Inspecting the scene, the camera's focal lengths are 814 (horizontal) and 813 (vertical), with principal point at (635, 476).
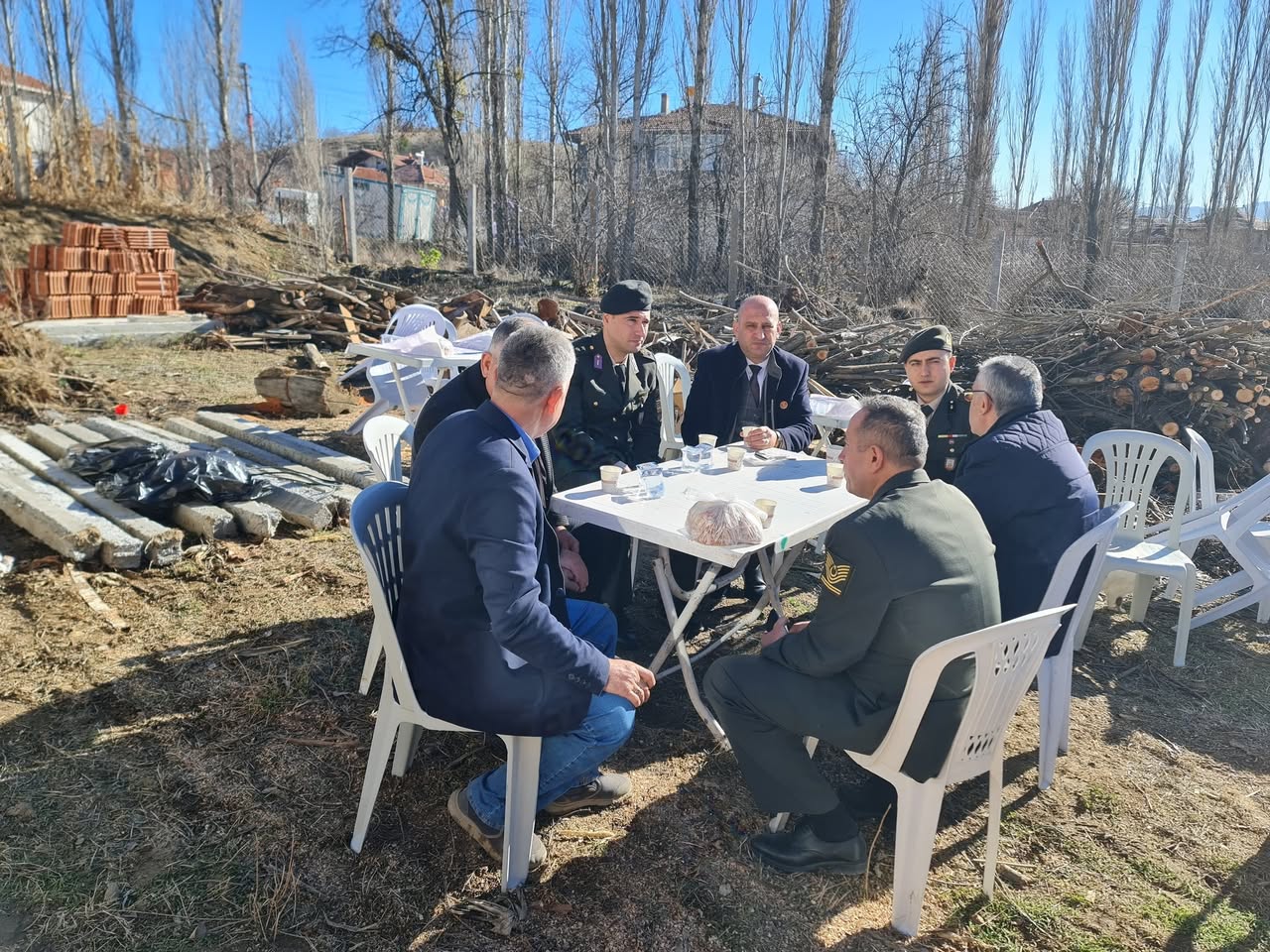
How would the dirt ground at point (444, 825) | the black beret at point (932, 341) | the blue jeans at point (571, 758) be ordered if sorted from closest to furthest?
the dirt ground at point (444, 825) → the blue jeans at point (571, 758) → the black beret at point (932, 341)

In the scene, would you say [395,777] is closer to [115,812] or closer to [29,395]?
[115,812]

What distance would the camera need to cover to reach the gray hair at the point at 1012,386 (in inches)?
120

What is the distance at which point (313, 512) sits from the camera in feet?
16.3

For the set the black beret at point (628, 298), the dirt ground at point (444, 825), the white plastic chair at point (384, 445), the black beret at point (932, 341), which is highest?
the black beret at point (628, 298)

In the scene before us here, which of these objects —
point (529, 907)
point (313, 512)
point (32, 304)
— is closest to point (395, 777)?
point (529, 907)

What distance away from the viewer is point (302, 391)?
7852 mm

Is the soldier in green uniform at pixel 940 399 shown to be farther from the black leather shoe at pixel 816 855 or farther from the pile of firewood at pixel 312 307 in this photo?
the pile of firewood at pixel 312 307

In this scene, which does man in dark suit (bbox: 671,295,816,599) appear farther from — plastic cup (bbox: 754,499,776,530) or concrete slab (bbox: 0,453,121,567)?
concrete slab (bbox: 0,453,121,567)

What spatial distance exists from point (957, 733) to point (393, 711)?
1.56m

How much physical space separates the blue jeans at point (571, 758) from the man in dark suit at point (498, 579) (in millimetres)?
61

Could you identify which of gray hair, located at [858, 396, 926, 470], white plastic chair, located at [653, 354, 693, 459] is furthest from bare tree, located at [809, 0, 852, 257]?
gray hair, located at [858, 396, 926, 470]

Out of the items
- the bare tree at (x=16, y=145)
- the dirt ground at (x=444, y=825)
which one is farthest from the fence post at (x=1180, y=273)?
the bare tree at (x=16, y=145)

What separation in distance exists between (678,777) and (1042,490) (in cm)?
163

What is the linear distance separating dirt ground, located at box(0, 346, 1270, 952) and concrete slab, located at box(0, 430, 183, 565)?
1.58ft
